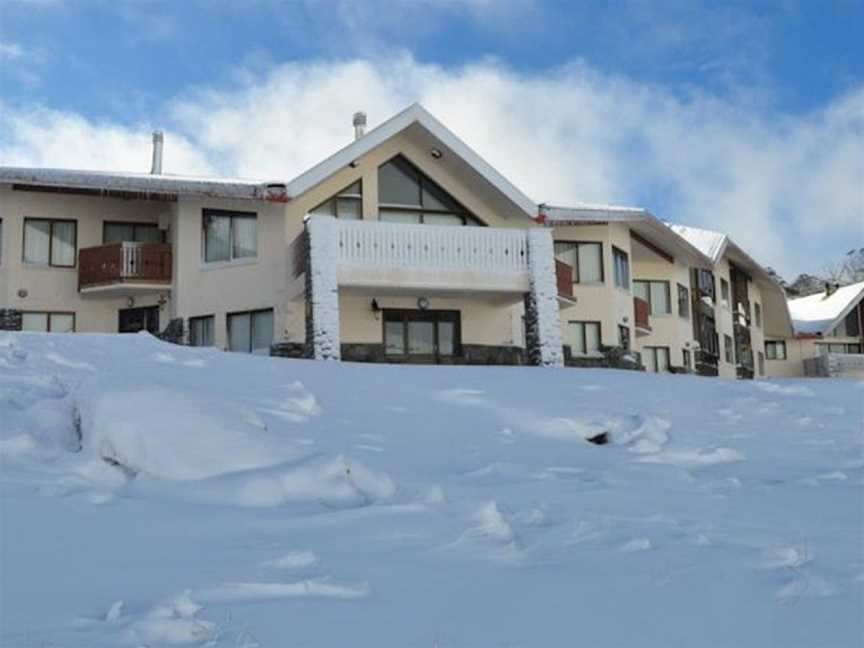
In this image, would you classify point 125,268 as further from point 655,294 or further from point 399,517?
point 399,517

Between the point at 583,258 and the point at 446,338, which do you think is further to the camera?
the point at 583,258

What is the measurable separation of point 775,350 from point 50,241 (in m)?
36.6

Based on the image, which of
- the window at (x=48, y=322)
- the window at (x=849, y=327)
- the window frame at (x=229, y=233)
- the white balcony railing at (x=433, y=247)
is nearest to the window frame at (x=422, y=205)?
the white balcony railing at (x=433, y=247)

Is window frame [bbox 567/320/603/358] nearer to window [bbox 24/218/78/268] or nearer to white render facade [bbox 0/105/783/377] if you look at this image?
white render facade [bbox 0/105/783/377]

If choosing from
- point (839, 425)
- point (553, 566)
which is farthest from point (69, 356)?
point (839, 425)

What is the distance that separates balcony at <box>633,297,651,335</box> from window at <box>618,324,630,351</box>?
1.11 meters

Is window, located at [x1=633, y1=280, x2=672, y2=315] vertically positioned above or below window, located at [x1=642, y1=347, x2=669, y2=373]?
above

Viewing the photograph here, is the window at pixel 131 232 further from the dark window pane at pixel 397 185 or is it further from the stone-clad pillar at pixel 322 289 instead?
the stone-clad pillar at pixel 322 289

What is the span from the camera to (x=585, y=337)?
28.6m

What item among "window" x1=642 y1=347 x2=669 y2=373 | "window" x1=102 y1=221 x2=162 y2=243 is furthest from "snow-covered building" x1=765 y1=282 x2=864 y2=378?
"window" x1=102 y1=221 x2=162 y2=243

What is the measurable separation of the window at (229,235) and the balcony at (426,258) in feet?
4.89

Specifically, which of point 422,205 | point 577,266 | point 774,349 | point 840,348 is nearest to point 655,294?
point 577,266

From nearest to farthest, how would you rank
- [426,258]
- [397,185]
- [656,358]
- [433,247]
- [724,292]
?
[426,258]
[433,247]
[397,185]
[656,358]
[724,292]

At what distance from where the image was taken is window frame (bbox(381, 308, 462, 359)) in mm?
23875
